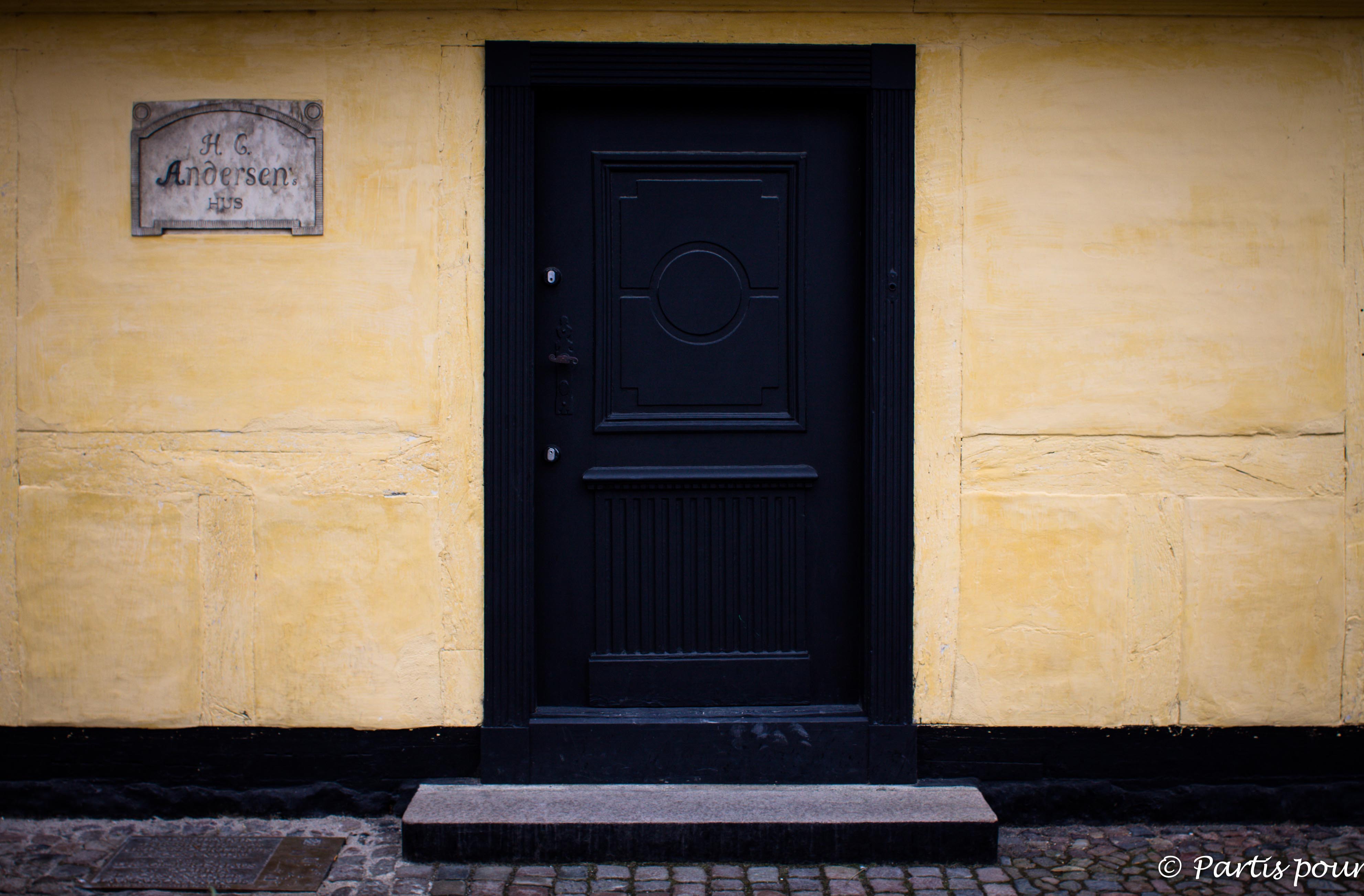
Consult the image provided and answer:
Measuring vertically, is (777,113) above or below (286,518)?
above

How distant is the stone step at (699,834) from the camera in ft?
10.9

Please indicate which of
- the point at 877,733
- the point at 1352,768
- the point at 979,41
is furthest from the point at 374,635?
the point at 1352,768

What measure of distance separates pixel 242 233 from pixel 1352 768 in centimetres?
452

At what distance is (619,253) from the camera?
368cm

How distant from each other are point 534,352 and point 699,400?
64 centimetres

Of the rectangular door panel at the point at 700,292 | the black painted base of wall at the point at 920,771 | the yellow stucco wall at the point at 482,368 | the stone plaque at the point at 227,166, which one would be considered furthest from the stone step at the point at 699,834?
the stone plaque at the point at 227,166

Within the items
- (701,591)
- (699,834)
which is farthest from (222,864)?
(701,591)

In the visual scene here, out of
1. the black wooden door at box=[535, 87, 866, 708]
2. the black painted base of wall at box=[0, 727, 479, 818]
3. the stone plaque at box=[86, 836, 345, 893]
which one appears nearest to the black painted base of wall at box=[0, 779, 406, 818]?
the black painted base of wall at box=[0, 727, 479, 818]

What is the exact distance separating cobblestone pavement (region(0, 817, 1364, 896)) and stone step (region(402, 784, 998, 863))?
0.13 ft

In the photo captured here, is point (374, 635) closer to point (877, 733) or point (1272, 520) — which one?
point (877, 733)

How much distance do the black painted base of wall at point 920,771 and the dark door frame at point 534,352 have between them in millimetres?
198

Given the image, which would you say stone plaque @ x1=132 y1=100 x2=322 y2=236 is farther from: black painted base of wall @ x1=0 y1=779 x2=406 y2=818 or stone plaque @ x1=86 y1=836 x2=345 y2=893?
stone plaque @ x1=86 y1=836 x2=345 y2=893

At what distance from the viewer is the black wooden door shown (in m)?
3.67

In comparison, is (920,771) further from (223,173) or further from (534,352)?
(223,173)
